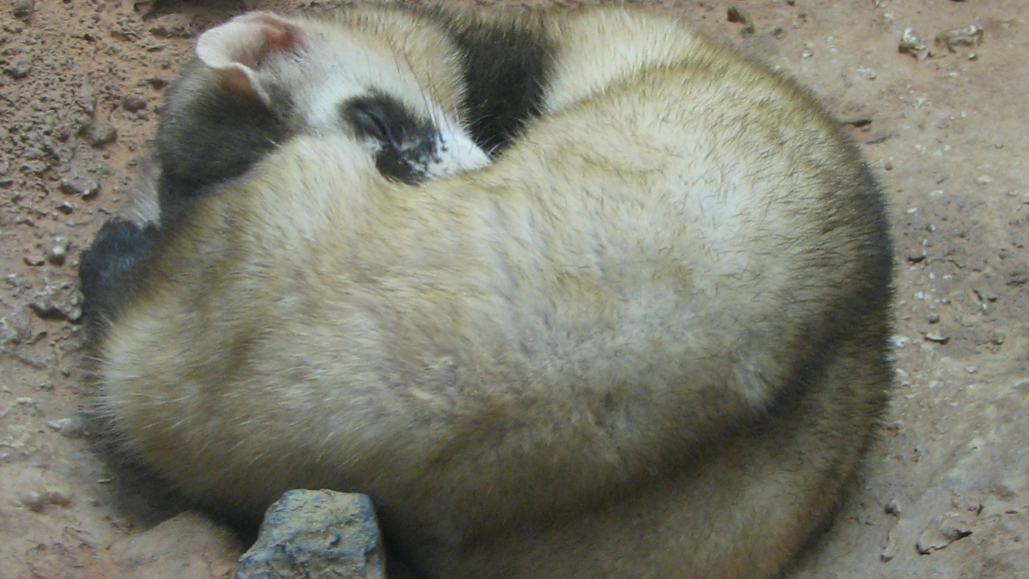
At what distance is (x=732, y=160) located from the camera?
2805 mm

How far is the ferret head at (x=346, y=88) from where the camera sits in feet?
11.2

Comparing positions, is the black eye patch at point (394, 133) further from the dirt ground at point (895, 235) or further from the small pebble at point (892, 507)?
the small pebble at point (892, 507)

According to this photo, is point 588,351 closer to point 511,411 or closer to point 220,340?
point 511,411

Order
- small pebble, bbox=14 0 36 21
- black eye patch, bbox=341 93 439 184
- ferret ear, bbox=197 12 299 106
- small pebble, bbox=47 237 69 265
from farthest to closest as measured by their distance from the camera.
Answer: small pebble, bbox=14 0 36 21 → small pebble, bbox=47 237 69 265 → ferret ear, bbox=197 12 299 106 → black eye patch, bbox=341 93 439 184

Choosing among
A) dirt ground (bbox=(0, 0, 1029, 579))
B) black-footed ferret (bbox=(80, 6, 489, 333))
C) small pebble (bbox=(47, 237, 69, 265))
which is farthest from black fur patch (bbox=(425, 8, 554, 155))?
small pebble (bbox=(47, 237, 69, 265))

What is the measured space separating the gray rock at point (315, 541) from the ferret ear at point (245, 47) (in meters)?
1.52

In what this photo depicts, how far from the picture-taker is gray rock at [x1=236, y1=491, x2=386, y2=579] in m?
2.43

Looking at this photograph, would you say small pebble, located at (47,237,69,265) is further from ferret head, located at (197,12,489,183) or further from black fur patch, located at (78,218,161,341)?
ferret head, located at (197,12,489,183)

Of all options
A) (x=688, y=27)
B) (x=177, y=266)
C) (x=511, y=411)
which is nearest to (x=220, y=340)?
(x=177, y=266)

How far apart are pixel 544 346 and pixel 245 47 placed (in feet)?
5.94

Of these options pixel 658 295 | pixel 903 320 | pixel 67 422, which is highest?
pixel 658 295

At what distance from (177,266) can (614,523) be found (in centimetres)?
136

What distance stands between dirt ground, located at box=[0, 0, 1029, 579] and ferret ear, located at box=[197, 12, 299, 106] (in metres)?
0.83

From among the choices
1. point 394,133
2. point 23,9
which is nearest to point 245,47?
point 394,133
